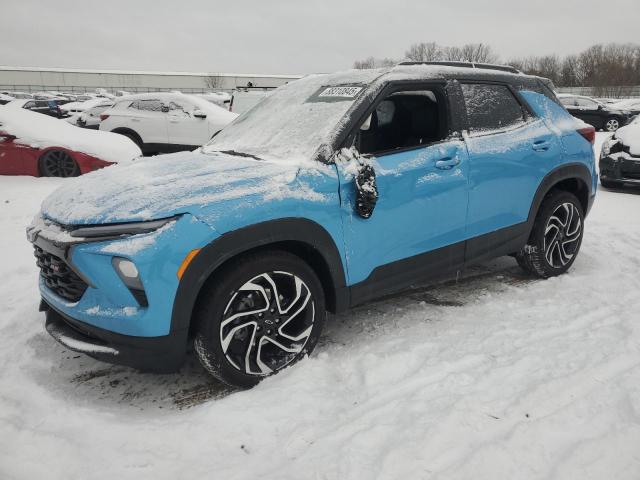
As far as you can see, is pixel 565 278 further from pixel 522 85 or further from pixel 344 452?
pixel 344 452

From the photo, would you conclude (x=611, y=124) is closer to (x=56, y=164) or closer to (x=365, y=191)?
(x=56, y=164)

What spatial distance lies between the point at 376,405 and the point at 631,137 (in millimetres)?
7904

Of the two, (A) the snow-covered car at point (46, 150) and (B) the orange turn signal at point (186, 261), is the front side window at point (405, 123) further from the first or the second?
(A) the snow-covered car at point (46, 150)

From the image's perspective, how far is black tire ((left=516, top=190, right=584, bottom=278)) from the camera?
12.9 feet

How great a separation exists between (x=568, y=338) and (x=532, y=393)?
0.74 meters

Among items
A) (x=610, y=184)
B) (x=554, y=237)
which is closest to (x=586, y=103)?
(x=610, y=184)

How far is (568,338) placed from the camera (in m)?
3.03

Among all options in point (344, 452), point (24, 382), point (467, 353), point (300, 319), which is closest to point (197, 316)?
point (300, 319)

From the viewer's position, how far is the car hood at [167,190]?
2.27 meters

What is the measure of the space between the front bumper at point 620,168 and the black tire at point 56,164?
880 cm

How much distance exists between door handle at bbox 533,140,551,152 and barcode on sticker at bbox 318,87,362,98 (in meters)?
1.59

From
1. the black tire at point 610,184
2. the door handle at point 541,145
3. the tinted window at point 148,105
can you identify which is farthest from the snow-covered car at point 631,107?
the door handle at point 541,145

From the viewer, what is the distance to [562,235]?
4.10m

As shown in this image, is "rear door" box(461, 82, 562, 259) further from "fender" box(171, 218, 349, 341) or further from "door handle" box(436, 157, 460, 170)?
"fender" box(171, 218, 349, 341)
